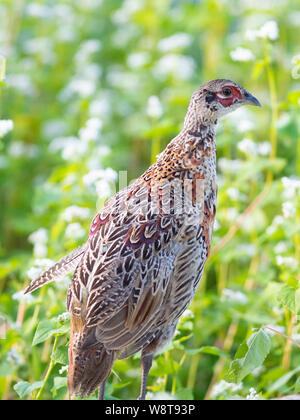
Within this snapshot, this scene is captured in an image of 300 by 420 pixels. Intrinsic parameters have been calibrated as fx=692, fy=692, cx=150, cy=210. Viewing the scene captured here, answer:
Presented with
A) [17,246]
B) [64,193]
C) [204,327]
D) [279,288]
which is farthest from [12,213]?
[279,288]

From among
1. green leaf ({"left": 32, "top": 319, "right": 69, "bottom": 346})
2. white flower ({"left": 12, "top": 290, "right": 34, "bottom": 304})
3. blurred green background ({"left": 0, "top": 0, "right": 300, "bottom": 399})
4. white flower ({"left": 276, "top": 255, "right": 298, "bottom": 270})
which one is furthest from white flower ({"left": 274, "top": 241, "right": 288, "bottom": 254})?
green leaf ({"left": 32, "top": 319, "right": 69, "bottom": 346})

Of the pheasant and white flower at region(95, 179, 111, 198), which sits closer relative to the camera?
the pheasant

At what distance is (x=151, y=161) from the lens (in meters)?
6.78

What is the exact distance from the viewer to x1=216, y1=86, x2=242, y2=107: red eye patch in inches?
125

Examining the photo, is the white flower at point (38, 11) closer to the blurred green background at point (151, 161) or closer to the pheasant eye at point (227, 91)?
the blurred green background at point (151, 161)

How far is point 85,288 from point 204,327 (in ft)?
5.93

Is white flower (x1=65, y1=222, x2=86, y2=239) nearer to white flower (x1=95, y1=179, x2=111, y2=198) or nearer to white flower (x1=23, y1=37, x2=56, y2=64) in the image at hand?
white flower (x1=95, y1=179, x2=111, y2=198)

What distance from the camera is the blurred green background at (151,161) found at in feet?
11.8

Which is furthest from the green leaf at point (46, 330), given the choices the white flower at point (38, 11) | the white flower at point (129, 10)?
the white flower at point (129, 10)

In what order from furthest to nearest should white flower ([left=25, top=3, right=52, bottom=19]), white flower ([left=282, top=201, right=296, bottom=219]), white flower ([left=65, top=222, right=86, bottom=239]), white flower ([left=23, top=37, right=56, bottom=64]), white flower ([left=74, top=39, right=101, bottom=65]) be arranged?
white flower ([left=23, top=37, right=56, bottom=64]) < white flower ([left=25, top=3, right=52, bottom=19]) < white flower ([left=74, top=39, right=101, bottom=65]) < white flower ([left=65, top=222, right=86, bottom=239]) < white flower ([left=282, top=201, right=296, bottom=219])

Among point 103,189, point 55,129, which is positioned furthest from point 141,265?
point 55,129

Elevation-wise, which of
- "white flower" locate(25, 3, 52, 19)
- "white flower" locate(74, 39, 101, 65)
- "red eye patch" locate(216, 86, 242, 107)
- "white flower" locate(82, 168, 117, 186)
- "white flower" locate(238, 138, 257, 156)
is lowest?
"red eye patch" locate(216, 86, 242, 107)

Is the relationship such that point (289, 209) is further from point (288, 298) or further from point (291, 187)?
point (288, 298)

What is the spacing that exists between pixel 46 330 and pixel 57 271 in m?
0.27
